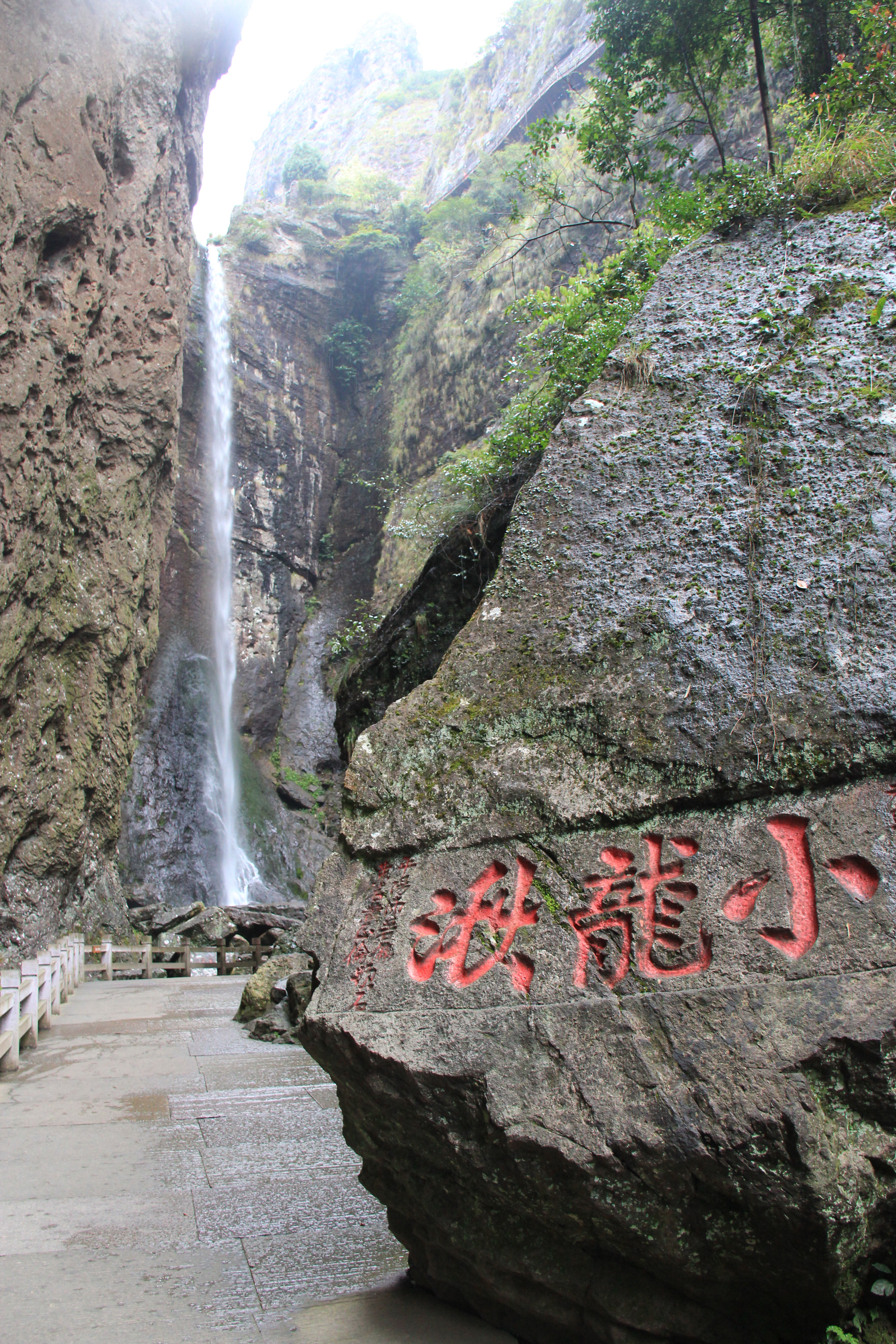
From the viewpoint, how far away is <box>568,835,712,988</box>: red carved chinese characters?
6.30 ft

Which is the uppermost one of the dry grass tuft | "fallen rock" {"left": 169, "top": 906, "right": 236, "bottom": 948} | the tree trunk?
the tree trunk

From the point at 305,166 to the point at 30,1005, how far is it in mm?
26603

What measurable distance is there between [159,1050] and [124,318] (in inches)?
318

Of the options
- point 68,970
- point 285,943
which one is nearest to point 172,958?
point 285,943

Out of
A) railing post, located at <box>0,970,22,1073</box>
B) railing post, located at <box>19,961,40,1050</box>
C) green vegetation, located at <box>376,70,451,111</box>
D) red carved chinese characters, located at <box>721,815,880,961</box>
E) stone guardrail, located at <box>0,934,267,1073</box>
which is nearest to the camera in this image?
red carved chinese characters, located at <box>721,815,880,961</box>

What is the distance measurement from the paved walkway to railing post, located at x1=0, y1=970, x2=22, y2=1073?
0.12 m

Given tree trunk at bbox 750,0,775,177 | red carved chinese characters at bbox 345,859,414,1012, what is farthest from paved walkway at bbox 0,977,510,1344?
tree trunk at bbox 750,0,775,177

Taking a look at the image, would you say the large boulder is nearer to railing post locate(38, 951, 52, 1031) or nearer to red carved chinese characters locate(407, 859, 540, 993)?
red carved chinese characters locate(407, 859, 540, 993)

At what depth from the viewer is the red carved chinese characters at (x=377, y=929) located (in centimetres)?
210

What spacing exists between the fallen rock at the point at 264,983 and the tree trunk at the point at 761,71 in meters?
6.99

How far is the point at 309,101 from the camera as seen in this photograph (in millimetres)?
43594

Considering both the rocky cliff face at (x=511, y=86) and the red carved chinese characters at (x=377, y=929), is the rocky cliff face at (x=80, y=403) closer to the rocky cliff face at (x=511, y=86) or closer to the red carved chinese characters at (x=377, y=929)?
the red carved chinese characters at (x=377, y=929)

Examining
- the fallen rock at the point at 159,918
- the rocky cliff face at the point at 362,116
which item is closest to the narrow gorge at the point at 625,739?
the fallen rock at the point at 159,918

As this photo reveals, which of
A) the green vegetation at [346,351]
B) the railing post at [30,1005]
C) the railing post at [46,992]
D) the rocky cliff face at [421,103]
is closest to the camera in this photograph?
the railing post at [30,1005]
